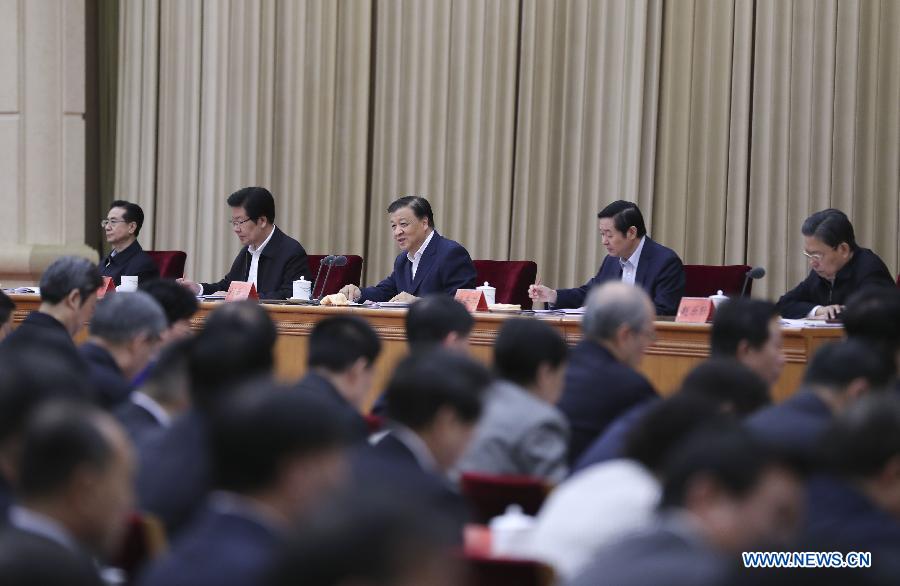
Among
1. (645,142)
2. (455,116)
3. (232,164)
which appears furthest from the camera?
(232,164)

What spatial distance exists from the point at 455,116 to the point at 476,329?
3057mm

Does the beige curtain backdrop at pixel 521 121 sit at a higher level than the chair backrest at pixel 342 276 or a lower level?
higher

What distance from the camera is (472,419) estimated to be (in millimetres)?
2463

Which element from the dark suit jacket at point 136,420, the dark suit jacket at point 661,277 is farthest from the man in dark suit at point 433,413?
the dark suit jacket at point 661,277

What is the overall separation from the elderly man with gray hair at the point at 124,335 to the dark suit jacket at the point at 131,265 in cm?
359

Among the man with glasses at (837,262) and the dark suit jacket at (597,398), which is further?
the man with glasses at (837,262)

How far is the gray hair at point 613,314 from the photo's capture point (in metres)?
3.58

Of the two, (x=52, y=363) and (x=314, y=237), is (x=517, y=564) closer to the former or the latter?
(x=52, y=363)

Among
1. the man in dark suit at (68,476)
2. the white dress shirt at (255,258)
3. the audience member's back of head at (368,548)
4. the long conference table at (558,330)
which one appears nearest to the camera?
the audience member's back of head at (368,548)

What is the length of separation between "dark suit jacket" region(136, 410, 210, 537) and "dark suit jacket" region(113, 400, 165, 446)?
1.19 ft

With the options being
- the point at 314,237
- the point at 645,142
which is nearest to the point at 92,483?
the point at 645,142

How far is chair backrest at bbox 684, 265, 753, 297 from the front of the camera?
6.11 metres

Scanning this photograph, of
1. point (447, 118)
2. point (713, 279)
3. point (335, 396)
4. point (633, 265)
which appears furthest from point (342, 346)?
point (447, 118)

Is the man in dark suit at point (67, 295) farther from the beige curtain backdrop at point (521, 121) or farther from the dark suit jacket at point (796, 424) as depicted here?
the beige curtain backdrop at point (521, 121)
